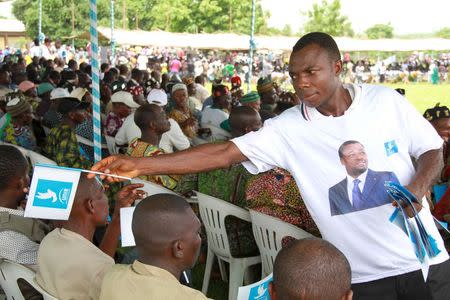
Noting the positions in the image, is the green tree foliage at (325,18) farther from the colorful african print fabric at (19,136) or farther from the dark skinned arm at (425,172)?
the dark skinned arm at (425,172)

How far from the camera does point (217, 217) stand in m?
4.29

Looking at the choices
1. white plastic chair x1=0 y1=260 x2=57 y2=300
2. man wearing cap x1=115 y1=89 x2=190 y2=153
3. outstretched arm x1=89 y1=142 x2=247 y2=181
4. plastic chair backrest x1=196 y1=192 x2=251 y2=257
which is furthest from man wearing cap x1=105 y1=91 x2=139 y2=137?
outstretched arm x1=89 y1=142 x2=247 y2=181

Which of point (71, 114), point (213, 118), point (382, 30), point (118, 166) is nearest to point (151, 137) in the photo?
point (71, 114)

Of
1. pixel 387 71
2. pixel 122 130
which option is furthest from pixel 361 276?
pixel 387 71

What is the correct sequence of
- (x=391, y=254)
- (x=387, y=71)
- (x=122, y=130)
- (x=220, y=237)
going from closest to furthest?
(x=391, y=254), (x=220, y=237), (x=122, y=130), (x=387, y=71)

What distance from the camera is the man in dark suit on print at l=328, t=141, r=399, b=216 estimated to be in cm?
257

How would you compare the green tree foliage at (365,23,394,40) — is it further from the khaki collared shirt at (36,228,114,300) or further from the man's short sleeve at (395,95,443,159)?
the khaki collared shirt at (36,228,114,300)

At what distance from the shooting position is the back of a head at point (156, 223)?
8.08 feet

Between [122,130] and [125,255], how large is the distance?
2.89 meters

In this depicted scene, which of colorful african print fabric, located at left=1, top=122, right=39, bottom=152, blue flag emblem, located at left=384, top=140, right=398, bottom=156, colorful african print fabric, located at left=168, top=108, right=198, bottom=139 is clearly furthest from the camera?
colorful african print fabric, located at left=168, top=108, right=198, bottom=139

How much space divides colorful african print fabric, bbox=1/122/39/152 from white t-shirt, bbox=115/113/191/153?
896mm

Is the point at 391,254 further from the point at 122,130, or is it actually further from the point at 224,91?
the point at 224,91

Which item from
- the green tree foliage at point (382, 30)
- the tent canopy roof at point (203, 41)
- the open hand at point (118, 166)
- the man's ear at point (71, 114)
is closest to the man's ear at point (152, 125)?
the man's ear at point (71, 114)

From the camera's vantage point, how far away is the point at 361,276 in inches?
104
